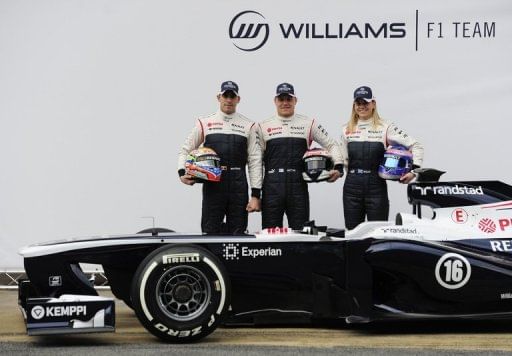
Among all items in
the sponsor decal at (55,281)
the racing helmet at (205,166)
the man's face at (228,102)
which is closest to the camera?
the sponsor decal at (55,281)

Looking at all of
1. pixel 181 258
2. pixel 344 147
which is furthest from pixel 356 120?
pixel 181 258

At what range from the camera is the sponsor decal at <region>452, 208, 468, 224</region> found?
22.0 feet

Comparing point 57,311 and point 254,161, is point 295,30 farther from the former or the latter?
point 57,311

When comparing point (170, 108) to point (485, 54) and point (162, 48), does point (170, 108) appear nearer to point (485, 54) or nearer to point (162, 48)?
point (162, 48)

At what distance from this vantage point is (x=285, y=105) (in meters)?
8.50

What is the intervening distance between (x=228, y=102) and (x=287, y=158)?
72 cm

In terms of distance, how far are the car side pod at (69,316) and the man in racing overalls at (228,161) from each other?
95.2 inches

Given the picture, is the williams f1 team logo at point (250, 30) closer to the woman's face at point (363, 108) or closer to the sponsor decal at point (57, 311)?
the woman's face at point (363, 108)

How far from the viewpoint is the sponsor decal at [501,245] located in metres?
6.49

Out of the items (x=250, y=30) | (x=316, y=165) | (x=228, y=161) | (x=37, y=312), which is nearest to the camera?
(x=37, y=312)

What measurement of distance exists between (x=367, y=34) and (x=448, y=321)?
3030mm

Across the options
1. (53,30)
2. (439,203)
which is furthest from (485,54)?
(53,30)

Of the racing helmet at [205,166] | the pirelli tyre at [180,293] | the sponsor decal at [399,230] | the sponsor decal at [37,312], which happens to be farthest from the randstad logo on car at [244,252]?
the racing helmet at [205,166]

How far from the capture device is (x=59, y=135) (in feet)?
29.8
